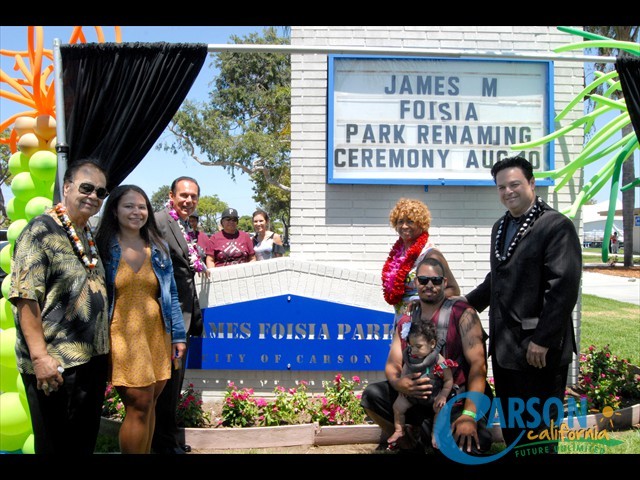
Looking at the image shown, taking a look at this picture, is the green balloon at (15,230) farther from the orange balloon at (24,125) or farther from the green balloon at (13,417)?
the green balloon at (13,417)

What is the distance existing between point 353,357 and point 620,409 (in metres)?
2.21

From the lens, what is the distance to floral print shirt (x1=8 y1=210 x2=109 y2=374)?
284 cm

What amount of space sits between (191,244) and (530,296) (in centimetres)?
246

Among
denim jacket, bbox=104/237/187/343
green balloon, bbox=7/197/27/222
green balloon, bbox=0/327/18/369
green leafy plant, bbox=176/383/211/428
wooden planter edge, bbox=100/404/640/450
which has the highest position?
green balloon, bbox=7/197/27/222

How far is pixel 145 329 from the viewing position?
11.0 ft

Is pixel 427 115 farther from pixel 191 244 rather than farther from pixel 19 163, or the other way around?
pixel 19 163

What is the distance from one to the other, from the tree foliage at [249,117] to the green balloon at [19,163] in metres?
22.6

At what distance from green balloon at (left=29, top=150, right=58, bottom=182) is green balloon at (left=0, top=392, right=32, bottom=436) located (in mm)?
1629

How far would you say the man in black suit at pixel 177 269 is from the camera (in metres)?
A: 4.15

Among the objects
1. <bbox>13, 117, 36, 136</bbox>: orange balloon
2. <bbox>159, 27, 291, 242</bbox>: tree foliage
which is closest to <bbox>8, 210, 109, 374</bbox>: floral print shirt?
<bbox>13, 117, 36, 136</bbox>: orange balloon

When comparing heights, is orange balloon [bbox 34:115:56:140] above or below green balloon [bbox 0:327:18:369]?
above

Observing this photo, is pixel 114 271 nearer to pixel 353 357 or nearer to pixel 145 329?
pixel 145 329

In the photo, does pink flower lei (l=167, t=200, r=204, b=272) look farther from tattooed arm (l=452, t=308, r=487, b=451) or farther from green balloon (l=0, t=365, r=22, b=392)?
tattooed arm (l=452, t=308, r=487, b=451)
